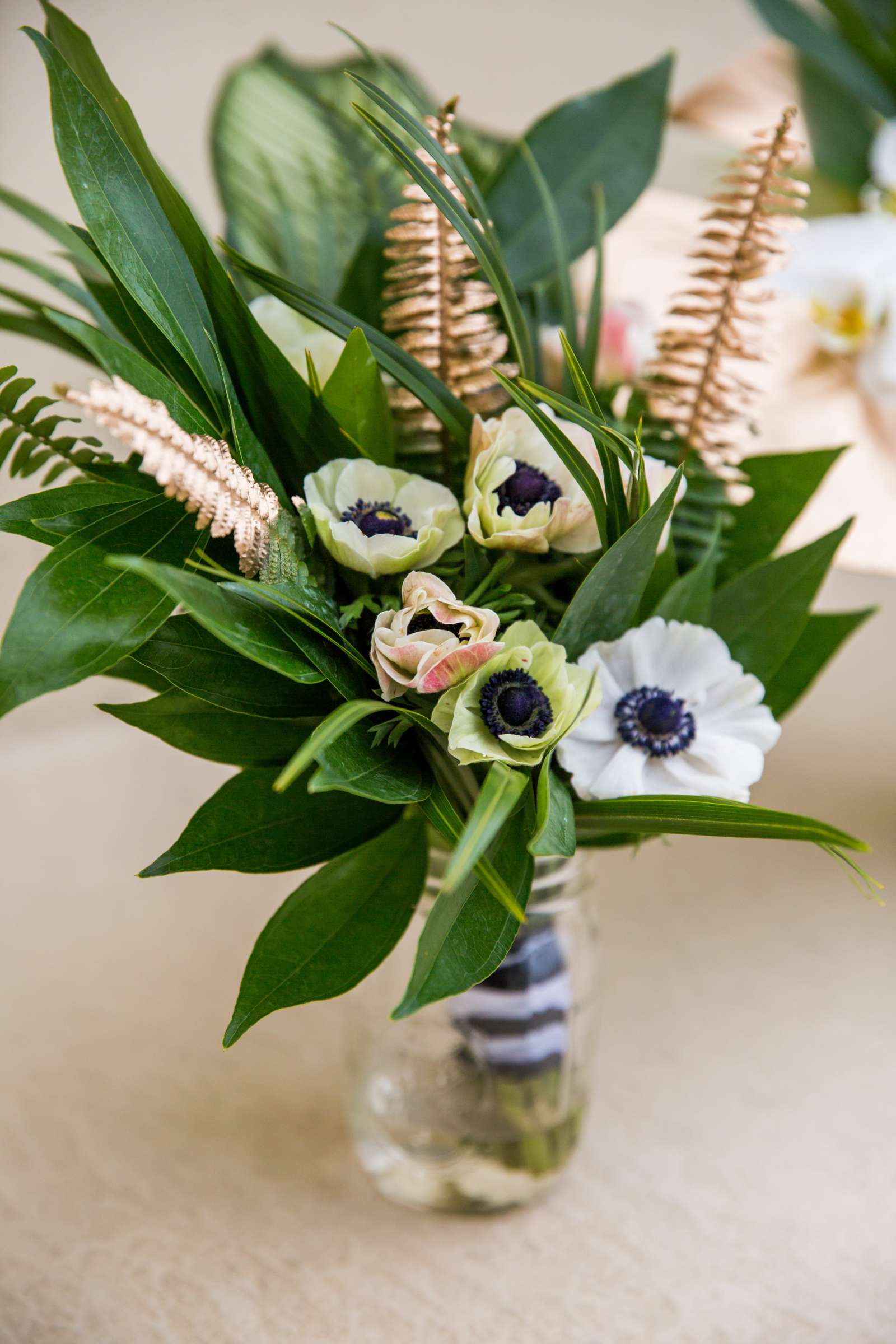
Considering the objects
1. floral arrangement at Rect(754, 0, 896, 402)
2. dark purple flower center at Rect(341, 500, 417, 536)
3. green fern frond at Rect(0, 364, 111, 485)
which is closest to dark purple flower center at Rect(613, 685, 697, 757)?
dark purple flower center at Rect(341, 500, 417, 536)

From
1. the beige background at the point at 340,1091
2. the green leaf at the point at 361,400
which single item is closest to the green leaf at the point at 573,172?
the green leaf at the point at 361,400

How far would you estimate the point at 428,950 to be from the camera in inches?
13.3

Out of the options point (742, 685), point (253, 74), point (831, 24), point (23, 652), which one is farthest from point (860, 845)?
point (831, 24)

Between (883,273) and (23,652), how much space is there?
697mm

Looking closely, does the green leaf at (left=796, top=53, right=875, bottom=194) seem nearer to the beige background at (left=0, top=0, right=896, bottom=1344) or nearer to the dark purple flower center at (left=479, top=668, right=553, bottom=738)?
the beige background at (left=0, top=0, right=896, bottom=1344)

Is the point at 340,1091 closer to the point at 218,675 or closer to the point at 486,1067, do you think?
the point at 486,1067

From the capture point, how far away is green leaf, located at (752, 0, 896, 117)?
894mm

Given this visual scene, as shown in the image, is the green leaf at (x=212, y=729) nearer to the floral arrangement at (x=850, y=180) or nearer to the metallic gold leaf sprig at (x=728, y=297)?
the metallic gold leaf sprig at (x=728, y=297)

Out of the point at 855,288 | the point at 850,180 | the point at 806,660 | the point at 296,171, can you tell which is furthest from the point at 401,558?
the point at 850,180

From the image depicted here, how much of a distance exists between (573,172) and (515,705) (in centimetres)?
33

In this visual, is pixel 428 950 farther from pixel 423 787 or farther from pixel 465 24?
pixel 465 24

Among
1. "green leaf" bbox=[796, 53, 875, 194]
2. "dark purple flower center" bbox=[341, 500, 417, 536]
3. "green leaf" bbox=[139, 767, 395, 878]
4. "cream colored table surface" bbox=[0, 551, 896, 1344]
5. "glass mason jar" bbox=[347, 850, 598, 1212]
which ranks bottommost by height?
"cream colored table surface" bbox=[0, 551, 896, 1344]

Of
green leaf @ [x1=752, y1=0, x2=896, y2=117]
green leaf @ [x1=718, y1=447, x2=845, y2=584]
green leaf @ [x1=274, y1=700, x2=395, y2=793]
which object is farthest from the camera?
green leaf @ [x1=752, y1=0, x2=896, y2=117]

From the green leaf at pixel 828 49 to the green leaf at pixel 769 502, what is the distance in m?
0.60
